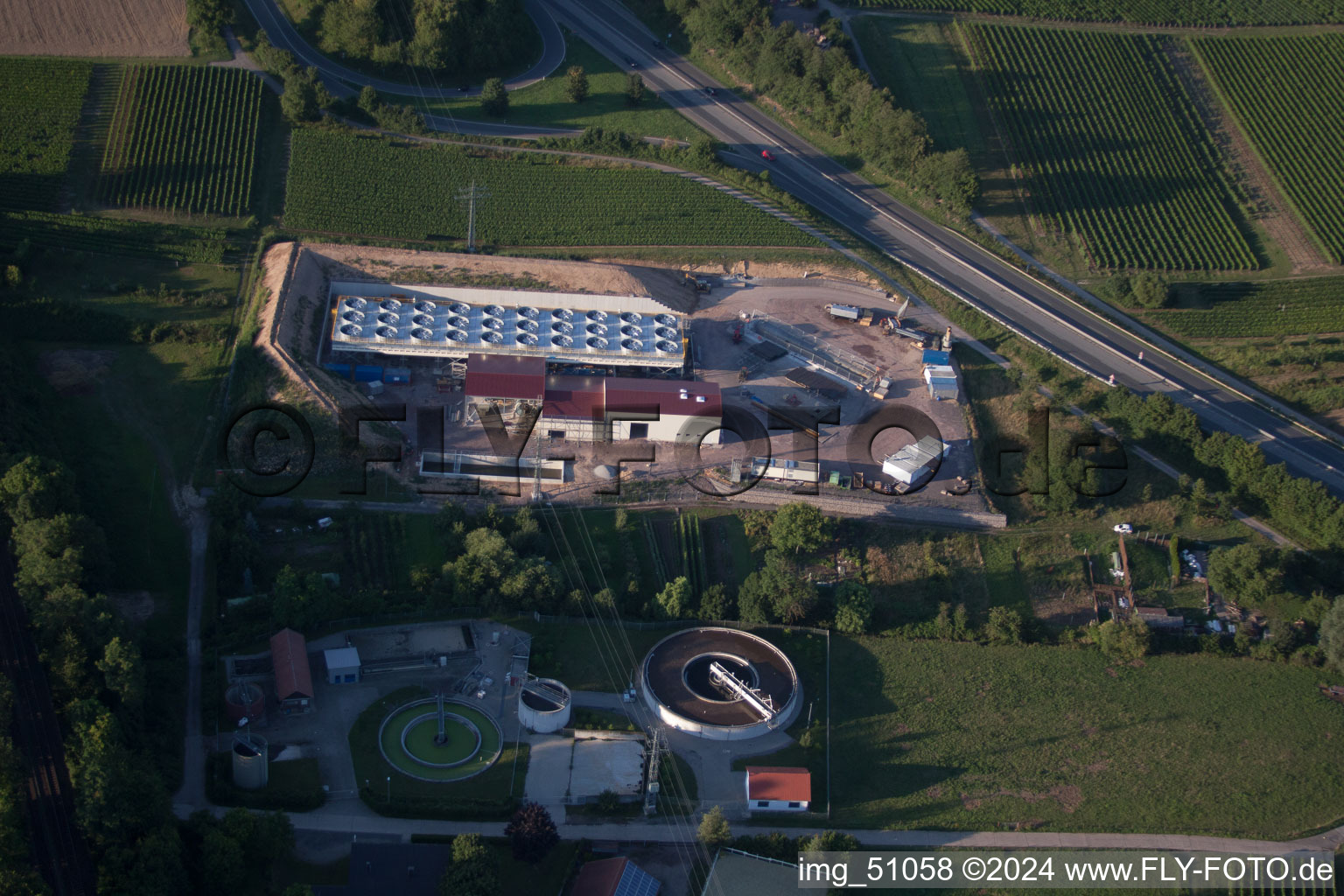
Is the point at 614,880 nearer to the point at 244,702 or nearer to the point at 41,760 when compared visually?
the point at 244,702

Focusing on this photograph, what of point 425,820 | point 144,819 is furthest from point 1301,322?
point 144,819

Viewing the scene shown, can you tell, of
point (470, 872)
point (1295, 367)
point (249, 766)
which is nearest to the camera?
A: point (470, 872)

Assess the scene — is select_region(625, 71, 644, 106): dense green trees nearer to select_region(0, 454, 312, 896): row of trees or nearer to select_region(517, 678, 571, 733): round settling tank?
select_region(517, 678, 571, 733): round settling tank

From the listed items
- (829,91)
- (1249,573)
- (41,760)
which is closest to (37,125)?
(41,760)

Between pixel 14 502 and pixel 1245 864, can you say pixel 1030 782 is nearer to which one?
pixel 1245 864

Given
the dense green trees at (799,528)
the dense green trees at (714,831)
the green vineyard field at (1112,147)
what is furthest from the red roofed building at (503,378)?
→ the green vineyard field at (1112,147)

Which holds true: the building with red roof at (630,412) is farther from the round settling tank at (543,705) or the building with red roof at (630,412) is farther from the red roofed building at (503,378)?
the round settling tank at (543,705)
